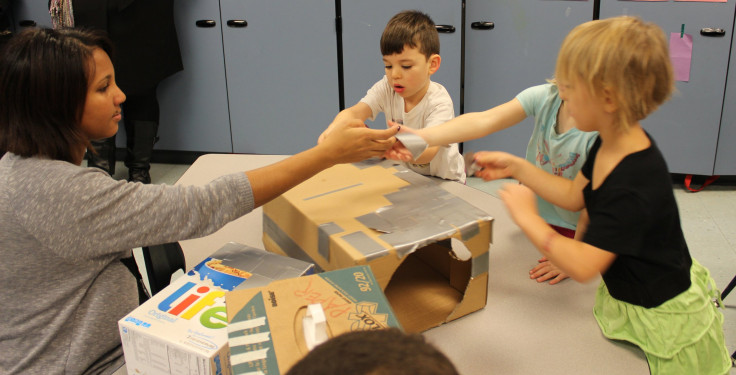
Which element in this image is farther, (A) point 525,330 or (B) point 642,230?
(A) point 525,330

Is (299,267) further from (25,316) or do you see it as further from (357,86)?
(357,86)

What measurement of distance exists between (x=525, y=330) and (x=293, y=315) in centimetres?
46

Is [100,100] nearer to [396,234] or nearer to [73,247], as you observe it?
[73,247]

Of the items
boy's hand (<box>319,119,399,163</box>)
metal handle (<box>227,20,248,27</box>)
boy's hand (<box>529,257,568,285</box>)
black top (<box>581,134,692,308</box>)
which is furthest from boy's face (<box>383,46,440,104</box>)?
metal handle (<box>227,20,248,27</box>)

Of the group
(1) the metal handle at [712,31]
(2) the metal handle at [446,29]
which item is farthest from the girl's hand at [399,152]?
(1) the metal handle at [712,31]

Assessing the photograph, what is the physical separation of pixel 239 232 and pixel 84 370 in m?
0.48

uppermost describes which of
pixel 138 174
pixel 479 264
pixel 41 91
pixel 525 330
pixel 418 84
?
pixel 41 91

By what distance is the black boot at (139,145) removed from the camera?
130 inches

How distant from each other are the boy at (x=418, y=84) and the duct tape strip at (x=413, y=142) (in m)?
0.23

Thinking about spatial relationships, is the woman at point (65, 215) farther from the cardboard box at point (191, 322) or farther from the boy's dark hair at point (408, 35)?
the boy's dark hair at point (408, 35)

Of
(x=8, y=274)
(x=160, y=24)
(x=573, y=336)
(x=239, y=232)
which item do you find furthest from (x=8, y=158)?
(x=160, y=24)

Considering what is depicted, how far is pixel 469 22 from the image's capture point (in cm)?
316

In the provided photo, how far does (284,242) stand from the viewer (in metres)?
1.24

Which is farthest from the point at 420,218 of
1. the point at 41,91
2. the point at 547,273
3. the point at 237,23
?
the point at 237,23
